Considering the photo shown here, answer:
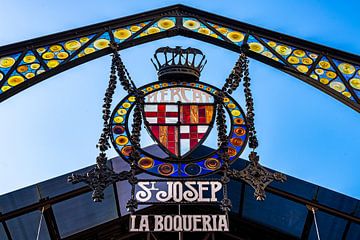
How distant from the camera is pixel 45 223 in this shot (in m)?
11.4

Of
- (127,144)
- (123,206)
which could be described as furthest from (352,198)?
(127,144)

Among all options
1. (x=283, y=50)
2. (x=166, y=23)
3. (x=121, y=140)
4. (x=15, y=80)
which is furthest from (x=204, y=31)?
(x=15, y=80)

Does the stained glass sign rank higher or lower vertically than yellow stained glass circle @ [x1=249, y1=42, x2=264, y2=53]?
lower

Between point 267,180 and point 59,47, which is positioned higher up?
point 59,47

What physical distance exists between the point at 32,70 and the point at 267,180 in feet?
10.3

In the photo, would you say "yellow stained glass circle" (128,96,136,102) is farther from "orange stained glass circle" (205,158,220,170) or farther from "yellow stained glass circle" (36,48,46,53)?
"yellow stained glass circle" (36,48,46,53)

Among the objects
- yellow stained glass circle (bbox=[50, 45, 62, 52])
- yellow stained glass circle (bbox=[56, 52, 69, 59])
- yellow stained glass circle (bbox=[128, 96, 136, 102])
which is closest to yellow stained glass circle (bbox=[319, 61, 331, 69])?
yellow stained glass circle (bbox=[128, 96, 136, 102])

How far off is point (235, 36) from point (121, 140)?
8.26 feet

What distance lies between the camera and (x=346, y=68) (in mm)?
7547

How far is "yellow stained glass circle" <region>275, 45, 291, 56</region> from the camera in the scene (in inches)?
311

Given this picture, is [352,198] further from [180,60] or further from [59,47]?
[59,47]

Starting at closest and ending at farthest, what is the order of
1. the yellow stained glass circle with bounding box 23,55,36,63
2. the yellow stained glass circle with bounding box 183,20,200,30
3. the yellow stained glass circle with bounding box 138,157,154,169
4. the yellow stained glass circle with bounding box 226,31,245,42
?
the yellow stained glass circle with bounding box 138,157,154,169, the yellow stained glass circle with bounding box 23,55,36,63, the yellow stained glass circle with bounding box 226,31,245,42, the yellow stained glass circle with bounding box 183,20,200,30

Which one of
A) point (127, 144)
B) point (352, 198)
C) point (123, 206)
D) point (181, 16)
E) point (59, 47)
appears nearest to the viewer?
point (127, 144)

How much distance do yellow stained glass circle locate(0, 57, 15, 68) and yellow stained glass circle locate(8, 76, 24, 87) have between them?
209 mm
